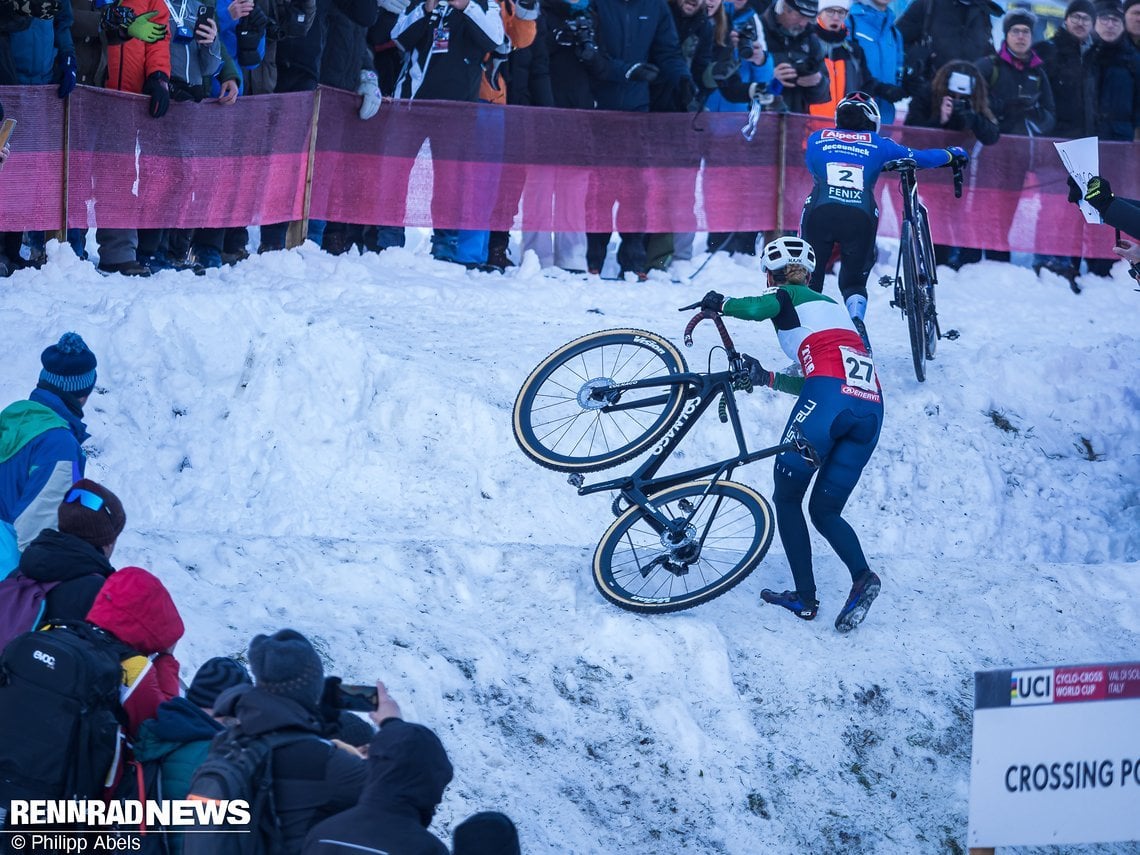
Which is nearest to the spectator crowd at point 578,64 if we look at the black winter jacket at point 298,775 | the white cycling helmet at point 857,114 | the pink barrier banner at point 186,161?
the pink barrier banner at point 186,161

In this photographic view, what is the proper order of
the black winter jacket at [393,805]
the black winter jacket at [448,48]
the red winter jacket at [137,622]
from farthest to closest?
the black winter jacket at [448,48] < the red winter jacket at [137,622] < the black winter jacket at [393,805]

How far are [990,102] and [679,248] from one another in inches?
143

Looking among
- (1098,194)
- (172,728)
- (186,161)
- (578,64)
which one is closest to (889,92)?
(578,64)

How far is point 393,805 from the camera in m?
4.54

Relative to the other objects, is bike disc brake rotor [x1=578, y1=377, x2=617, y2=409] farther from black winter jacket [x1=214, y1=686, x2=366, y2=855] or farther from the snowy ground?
black winter jacket [x1=214, y1=686, x2=366, y2=855]

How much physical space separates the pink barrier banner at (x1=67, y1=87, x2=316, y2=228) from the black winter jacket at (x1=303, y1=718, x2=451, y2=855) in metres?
7.91

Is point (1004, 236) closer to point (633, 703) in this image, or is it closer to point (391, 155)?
point (391, 155)

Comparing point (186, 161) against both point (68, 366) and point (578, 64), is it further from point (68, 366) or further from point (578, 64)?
point (68, 366)

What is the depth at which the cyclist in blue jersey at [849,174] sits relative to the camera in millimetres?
10805

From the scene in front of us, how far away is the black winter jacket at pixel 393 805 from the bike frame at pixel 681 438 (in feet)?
11.7

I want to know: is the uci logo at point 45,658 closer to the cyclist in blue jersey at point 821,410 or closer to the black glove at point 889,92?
the cyclist in blue jersey at point 821,410

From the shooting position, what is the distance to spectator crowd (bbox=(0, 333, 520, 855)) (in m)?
4.60

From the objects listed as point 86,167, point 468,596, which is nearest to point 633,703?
point 468,596

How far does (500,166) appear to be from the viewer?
13438 millimetres
